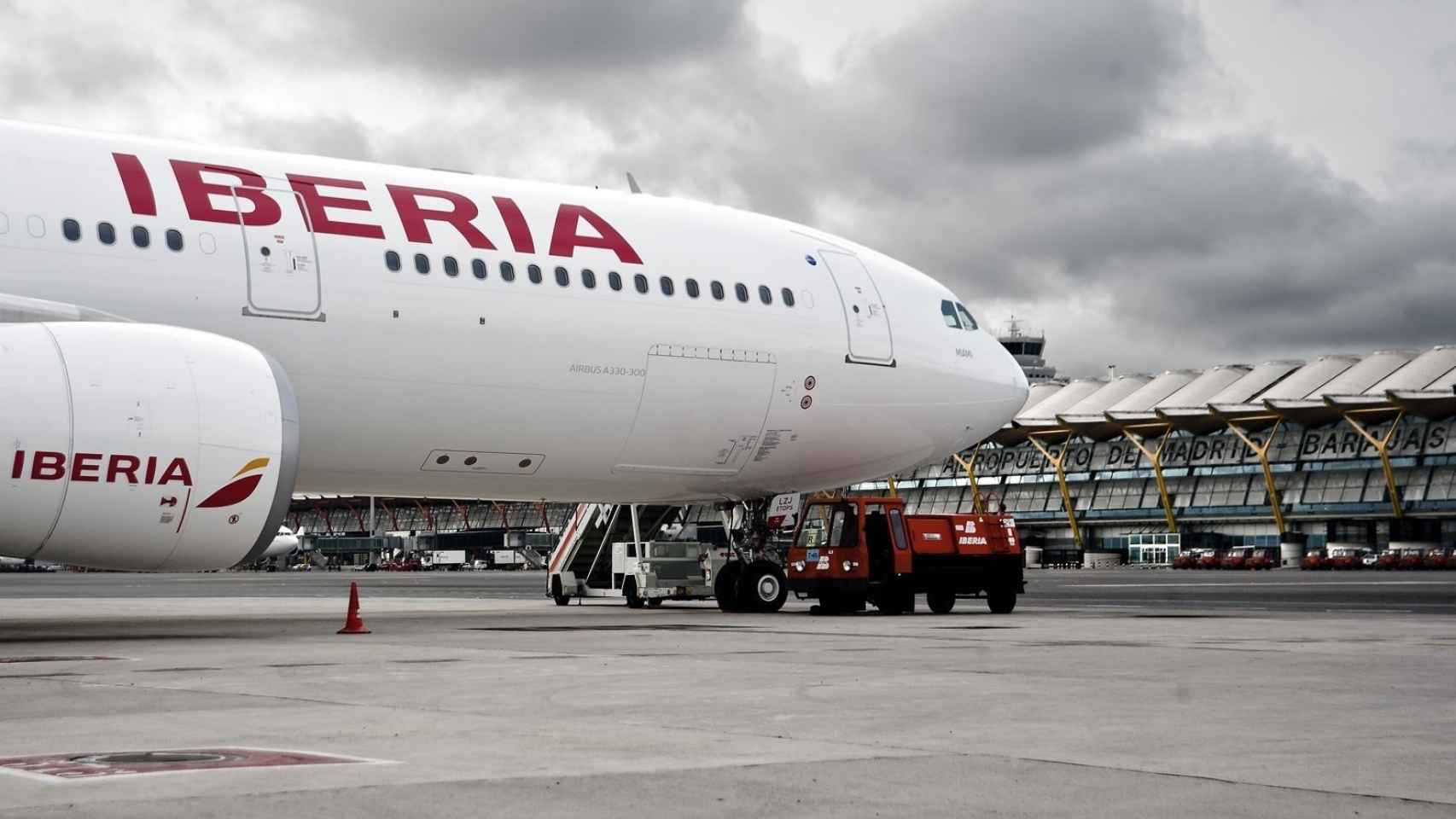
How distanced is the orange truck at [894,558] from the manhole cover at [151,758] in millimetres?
17104

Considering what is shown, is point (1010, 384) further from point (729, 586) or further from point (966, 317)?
point (729, 586)

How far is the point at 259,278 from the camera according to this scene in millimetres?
17125

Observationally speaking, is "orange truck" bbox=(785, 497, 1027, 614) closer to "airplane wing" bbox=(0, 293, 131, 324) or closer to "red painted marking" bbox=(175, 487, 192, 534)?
"red painted marking" bbox=(175, 487, 192, 534)

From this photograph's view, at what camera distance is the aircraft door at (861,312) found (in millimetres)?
22680

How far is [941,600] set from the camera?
24547mm

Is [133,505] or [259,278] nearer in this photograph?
[133,505]

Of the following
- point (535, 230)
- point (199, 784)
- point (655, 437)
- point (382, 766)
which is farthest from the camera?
point (655, 437)

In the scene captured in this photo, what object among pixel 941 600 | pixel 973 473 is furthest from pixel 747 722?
pixel 973 473

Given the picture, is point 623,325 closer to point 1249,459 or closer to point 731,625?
point 731,625

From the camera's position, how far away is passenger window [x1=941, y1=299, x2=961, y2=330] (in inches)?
956

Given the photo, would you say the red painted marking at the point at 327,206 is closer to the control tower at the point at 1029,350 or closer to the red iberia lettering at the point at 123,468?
the red iberia lettering at the point at 123,468

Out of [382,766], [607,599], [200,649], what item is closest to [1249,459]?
[607,599]

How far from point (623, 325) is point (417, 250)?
299 cm

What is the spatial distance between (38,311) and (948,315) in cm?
1356
